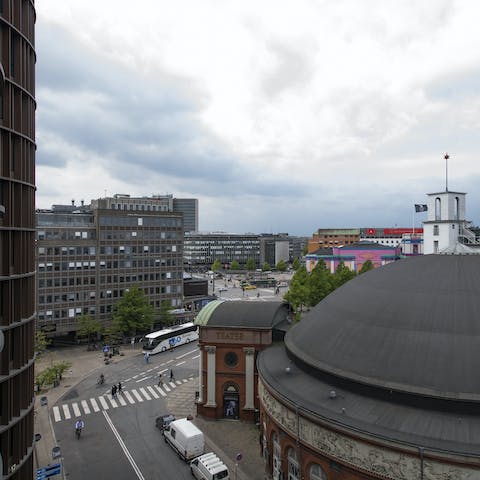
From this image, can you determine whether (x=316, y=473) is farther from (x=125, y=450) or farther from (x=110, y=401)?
(x=110, y=401)

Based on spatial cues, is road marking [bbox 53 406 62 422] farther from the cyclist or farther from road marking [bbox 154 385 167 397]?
road marking [bbox 154 385 167 397]

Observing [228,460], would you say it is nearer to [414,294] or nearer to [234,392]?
[234,392]

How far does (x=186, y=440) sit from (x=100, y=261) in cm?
4818

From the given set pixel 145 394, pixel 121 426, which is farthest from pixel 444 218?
pixel 121 426

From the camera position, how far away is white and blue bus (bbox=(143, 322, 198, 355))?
66.2 metres

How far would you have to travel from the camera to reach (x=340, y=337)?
28594 millimetres

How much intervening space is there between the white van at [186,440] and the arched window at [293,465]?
35.0 feet

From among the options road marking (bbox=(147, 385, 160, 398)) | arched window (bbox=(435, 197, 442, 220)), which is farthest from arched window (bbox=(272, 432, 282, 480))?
arched window (bbox=(435, 197, 442, 220))

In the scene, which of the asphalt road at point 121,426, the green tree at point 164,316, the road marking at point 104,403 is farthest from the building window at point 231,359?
the green tree at point 164,316

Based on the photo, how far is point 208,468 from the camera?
3014 centimetres

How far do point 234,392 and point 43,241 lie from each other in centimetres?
4589

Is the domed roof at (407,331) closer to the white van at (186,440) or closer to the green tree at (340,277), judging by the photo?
the white van at (186,440)

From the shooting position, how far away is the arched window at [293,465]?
2533 centimetres

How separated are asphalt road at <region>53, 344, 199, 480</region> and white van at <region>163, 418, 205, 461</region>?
2.67 feet
